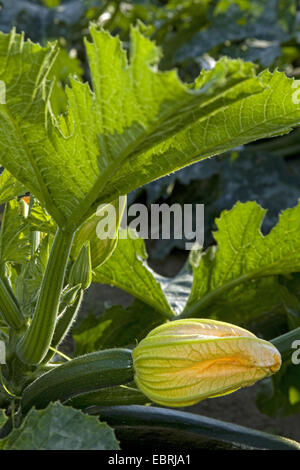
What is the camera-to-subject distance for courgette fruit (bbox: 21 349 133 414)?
814 mm

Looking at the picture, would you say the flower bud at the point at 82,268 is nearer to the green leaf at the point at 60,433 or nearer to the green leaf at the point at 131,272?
the green leaf at the point at 60,433

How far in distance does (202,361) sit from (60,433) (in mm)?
155

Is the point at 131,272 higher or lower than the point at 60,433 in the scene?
higher

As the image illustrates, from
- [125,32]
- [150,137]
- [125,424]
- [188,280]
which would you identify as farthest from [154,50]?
[125,32]

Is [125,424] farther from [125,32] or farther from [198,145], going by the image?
[125,32]

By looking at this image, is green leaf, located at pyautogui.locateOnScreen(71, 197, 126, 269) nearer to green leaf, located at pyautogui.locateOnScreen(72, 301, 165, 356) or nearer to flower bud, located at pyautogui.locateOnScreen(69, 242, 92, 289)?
flower bud, located at pyautogui.locateOnScreen(69, 242, 92, 289)

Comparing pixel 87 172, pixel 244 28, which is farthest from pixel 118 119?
pixel 244 28

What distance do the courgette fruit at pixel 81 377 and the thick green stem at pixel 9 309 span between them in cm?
7

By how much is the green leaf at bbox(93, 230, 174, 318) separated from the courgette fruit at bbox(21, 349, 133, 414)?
0.34 m

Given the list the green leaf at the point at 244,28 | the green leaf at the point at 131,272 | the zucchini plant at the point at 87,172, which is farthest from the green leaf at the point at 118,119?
the green leaf at the point at 244,28

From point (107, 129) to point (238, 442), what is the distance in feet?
1.76

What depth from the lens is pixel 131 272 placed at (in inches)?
46.8

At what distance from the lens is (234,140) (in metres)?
0.76

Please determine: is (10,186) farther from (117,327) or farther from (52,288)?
(117,327)
